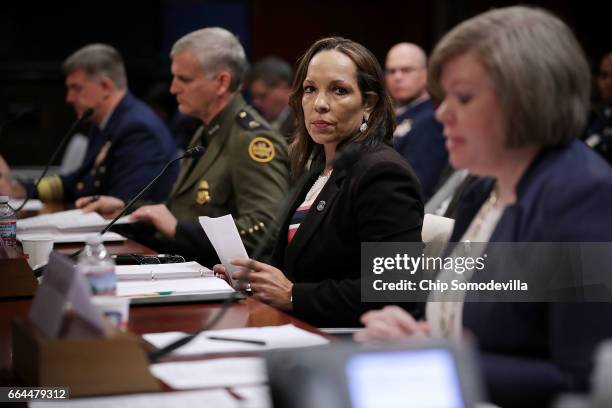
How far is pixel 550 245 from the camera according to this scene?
5.28 feet

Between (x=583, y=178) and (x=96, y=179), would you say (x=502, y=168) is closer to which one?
(x=583, y=178)

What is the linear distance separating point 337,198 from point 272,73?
15.1 ft

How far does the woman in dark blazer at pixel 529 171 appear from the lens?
1543 mm

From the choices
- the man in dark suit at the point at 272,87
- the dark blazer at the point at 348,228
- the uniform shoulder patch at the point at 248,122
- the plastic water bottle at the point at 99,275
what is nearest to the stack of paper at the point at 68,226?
the uniform shoulder patch at the point at 248,122

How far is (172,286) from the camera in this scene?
240 centimetres

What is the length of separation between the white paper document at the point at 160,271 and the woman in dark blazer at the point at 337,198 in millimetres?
82

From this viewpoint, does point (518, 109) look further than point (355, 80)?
No

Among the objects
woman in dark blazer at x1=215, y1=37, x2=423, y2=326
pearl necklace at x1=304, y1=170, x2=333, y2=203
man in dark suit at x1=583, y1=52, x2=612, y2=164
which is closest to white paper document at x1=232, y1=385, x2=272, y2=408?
woman in dark blazer at x1=215, y1=37, x2=423, y2=326

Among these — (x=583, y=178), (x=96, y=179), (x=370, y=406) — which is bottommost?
(x=96, y=179)

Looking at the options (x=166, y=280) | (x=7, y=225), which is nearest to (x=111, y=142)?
(x=7, y=225)

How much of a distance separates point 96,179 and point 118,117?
1.13 ft

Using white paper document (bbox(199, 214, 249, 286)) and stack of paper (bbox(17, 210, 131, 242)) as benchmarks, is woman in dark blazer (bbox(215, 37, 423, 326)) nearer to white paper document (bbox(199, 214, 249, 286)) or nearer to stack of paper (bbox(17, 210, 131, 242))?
white paper document (bbox(199, 214, 249, 286))

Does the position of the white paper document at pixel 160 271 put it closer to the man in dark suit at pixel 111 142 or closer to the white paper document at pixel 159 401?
the white paper document at pixel 159 401

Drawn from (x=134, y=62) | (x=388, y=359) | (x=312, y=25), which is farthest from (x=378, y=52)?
(x=388, y=359)
